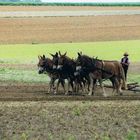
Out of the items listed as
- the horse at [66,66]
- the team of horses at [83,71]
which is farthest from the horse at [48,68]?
the horse at [66,66]

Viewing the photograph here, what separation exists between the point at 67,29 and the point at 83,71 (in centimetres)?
3507

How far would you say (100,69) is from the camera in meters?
25.8

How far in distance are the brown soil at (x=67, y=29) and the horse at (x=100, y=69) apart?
91.9ft

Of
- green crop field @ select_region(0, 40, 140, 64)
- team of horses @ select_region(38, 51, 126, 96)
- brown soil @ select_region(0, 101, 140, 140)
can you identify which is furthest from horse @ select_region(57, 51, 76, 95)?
green crop field @ select_region(0, 40, 140, 64)

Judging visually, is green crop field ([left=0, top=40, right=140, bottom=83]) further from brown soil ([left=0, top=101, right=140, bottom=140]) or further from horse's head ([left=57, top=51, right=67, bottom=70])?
brown soil ([left=0, top=101, right=140, bottom=140])

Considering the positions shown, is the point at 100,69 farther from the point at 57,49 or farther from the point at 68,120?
the point at 57,49

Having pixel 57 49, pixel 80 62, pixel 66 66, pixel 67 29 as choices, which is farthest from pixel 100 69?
pixel 67 29

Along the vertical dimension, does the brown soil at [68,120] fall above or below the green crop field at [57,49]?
below

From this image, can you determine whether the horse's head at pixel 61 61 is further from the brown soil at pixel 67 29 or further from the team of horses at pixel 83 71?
the brown soil at pixel 67 29

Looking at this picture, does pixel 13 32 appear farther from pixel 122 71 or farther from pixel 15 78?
pixel 122 71

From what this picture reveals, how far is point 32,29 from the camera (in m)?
59.8

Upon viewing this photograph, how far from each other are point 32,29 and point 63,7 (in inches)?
999

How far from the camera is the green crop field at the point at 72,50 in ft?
147

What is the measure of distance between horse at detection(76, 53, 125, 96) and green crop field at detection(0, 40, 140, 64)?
1628 centimetres
